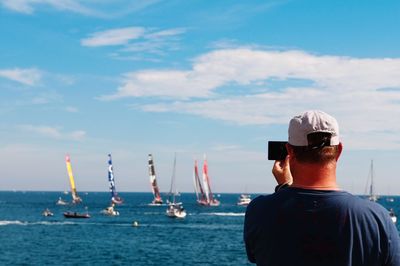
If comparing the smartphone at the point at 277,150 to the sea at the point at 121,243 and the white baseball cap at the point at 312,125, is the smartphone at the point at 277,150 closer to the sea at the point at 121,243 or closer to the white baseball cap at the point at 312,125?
the white baseball cap at the point at 312,125

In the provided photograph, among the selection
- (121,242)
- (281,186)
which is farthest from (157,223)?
(281,186)

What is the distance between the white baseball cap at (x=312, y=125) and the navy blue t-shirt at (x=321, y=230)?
0.24 metres

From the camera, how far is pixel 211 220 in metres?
115

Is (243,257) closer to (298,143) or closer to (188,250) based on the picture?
(188,250)

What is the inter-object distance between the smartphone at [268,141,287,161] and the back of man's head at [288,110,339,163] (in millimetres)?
294

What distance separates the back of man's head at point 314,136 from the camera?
10.3 ft

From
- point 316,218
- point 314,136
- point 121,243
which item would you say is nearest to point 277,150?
point 314,136

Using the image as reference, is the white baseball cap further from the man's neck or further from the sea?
the sea

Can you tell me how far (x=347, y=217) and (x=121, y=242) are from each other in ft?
242

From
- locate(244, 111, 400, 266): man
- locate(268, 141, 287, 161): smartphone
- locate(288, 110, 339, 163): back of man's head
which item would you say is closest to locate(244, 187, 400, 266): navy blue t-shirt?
locate(244, 111, 400, 266): man

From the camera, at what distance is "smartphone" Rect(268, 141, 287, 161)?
356 centimetres

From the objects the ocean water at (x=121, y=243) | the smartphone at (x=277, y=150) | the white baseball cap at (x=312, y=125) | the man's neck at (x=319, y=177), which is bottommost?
the ocean water at (x=121, y=243)

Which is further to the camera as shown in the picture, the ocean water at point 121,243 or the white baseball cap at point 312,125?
Result: the ocean water at point 121,243

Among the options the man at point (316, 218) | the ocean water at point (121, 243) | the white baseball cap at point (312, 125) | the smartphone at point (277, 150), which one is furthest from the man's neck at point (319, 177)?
the ocean water at point (121, 243)
